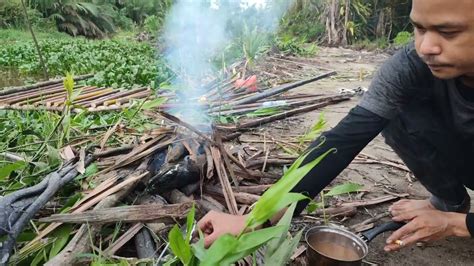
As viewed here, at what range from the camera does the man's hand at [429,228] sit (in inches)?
57.5

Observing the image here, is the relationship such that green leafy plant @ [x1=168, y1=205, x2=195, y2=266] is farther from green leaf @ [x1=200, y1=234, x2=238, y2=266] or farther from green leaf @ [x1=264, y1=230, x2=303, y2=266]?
green leaf @ [x1=264, y1=230, x2=303, y2=266]

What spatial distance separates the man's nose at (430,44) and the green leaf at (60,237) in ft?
4.55

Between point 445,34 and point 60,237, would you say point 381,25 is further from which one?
point 60,237

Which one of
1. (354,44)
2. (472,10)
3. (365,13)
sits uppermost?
(472,10)

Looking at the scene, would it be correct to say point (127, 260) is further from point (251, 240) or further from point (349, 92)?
point (349, 92)

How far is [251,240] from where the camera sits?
3.42 ft

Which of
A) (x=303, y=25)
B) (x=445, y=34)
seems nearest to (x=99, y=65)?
(x=445, y=34)

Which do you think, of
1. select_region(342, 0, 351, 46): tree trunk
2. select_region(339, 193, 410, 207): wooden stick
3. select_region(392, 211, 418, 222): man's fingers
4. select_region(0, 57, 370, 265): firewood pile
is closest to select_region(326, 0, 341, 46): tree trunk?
select_region(342, 0, 351, 46): tree trunk

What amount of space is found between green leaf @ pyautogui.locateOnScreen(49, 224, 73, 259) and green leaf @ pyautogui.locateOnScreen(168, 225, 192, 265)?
1.94ft

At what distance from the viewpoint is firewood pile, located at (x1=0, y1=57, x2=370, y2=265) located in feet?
4.72

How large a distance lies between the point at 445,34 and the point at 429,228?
0.69m

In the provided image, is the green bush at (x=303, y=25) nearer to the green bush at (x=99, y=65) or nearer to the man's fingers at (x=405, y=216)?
the green bush at (x=99, y=65)

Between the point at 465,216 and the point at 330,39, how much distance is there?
12.5 m

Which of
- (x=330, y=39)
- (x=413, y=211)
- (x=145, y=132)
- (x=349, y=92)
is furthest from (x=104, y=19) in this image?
(x=413, y=211)
